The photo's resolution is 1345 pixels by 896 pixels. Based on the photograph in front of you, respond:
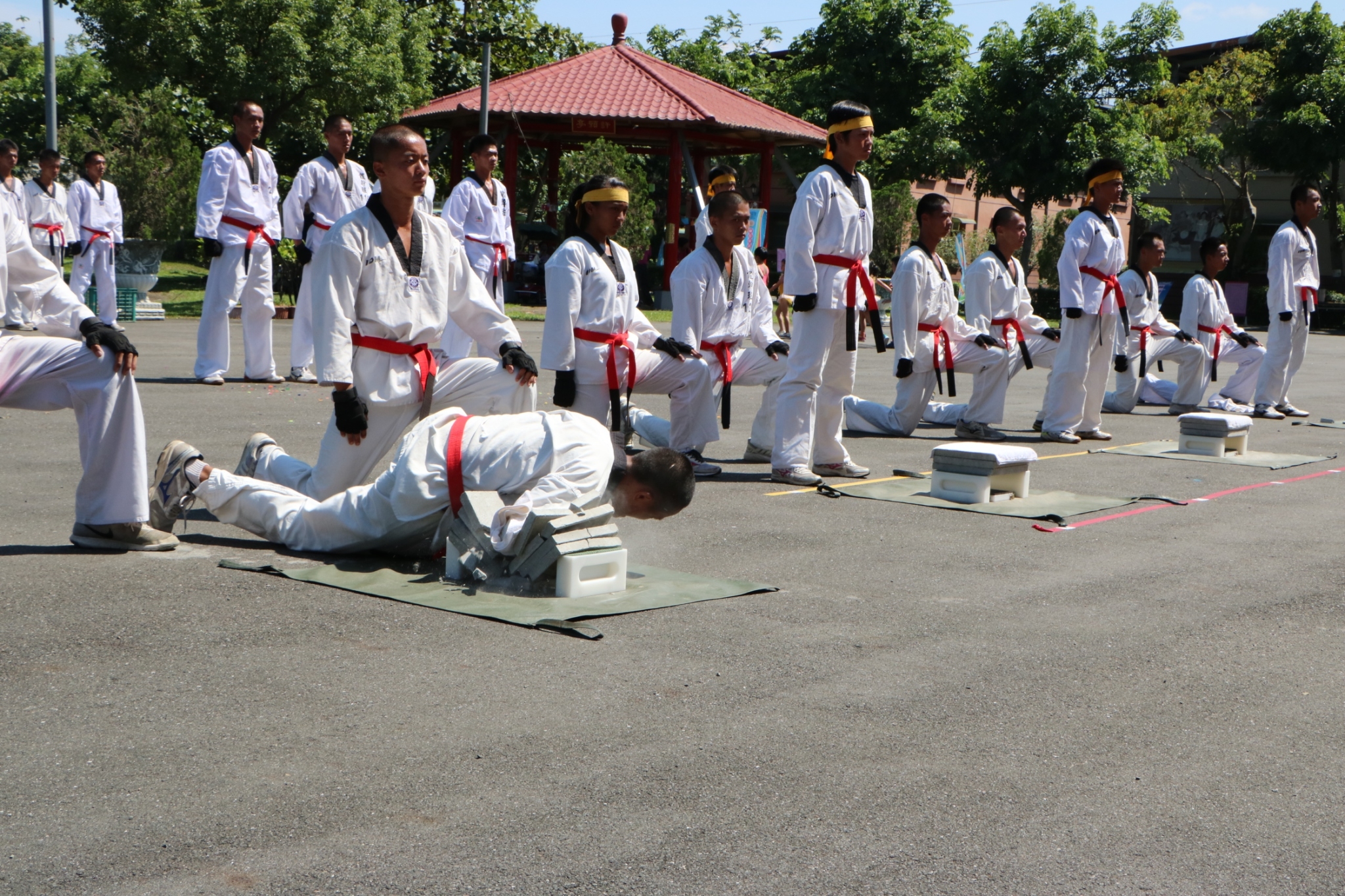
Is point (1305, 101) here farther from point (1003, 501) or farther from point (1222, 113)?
point (1003, 501)

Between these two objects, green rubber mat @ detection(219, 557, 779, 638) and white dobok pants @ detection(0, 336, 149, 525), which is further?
white dobok pants @ detection(0, 336, 149, 525)

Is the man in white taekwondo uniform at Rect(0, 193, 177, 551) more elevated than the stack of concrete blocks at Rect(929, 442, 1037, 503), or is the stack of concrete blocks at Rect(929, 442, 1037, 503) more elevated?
the man in white taekwondo uniform at Rect(0, 193, 177, 551)

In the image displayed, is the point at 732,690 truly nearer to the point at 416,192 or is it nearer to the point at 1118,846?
the point at 1118,846

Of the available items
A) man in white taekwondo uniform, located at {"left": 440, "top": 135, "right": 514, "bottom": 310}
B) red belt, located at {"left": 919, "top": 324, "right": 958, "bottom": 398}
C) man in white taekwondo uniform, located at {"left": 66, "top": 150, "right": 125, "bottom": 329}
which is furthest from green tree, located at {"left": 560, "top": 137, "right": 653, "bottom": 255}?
red belt, located at {"left": 919, "top": 324, "right": 958, "bottom": 398}

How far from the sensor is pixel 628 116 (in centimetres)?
2797

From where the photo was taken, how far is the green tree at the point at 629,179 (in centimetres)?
3416

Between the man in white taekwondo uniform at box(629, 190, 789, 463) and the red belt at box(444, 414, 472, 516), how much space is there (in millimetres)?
3611

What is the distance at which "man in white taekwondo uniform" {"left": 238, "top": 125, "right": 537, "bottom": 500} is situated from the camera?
241 inches

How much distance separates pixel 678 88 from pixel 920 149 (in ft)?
30.6

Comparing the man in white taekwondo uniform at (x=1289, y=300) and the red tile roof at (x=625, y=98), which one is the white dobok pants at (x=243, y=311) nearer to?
the man in white taekwondo uniform at (x=1289, y=300)

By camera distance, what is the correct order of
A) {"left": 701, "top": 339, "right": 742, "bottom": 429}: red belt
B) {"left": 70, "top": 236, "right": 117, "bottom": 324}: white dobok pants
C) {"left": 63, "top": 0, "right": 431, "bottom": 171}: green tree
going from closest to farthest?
{"left": 701, "top": 339, "right": 742, "bottom": 429}: red belt < {"left": 70, "top": 236, "right": 117, "bottom": 324}: white dobok pants < {"left": 63, "top": 0, "right": 431, "bottom": 171}: green tree

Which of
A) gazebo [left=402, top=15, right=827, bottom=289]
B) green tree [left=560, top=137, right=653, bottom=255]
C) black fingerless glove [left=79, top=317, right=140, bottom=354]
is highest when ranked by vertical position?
gazebo [left=402, top=15, right=827, bottom=289]

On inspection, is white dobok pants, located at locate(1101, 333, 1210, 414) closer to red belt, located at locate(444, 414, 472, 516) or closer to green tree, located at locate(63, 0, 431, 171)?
red belt, located at locate(444, 414, 472, 516)

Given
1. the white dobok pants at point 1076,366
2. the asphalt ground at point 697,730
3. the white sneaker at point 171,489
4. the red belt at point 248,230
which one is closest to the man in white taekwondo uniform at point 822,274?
the asphalt ground at point 697,730
